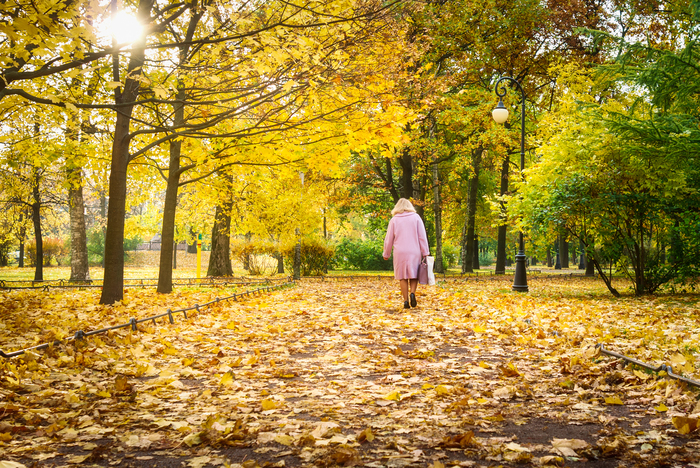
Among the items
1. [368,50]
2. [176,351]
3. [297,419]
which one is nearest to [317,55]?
[368,50]

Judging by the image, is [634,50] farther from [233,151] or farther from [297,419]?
[297,419]

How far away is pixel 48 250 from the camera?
109 ft

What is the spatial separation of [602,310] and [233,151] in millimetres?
7917

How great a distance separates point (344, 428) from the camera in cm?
305

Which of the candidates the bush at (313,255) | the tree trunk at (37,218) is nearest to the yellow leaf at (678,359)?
the bush at (313,255)

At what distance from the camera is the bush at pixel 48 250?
1250 inches

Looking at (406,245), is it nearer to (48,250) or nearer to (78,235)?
(78,235)

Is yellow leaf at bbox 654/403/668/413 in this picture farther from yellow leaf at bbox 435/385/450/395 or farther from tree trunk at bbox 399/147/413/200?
tree trunk at bbox 399/147/413/200

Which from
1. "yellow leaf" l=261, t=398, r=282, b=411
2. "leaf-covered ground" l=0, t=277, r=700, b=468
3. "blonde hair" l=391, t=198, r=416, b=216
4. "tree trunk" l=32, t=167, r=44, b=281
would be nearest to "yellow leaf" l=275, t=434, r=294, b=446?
"leaf-covered ground" l=0, t=277, r=700, b=468

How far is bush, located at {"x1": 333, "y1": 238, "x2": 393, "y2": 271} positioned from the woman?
21715 millimetres

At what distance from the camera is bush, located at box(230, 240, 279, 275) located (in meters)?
→ 22.9

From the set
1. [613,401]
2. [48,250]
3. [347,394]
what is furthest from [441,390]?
[48,250]

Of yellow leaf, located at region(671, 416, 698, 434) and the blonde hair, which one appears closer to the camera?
yellow leaf, located at region(671, 416, 698, 434)

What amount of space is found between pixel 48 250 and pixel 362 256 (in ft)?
70.6
